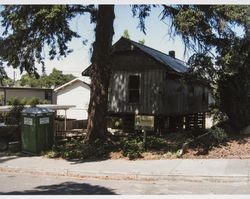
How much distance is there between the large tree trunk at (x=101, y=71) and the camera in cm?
1744

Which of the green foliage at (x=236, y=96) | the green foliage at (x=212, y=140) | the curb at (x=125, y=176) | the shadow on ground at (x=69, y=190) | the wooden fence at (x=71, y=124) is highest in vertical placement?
the green foliage at (x=236, y=96)

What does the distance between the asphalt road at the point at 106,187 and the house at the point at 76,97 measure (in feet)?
98.9

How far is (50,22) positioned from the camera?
1711 cm

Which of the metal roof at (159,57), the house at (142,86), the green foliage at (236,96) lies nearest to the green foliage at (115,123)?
the house at (142,86)

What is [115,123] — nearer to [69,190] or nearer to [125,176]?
[125,176]

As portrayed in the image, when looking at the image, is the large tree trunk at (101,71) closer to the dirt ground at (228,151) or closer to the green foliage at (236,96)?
the dirt ground at (228,151)

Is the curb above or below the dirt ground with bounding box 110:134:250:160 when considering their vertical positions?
below

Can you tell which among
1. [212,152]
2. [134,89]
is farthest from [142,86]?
[212,152]

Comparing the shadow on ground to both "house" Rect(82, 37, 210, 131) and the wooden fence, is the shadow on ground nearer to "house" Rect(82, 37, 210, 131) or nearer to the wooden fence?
"house" Rect(82, 37, 210, 131)

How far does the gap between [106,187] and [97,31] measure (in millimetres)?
8377

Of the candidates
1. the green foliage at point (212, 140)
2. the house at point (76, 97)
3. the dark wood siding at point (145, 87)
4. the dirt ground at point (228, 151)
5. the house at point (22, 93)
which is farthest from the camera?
the house at point (22, 93)

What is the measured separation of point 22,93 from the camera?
5409 centimetres

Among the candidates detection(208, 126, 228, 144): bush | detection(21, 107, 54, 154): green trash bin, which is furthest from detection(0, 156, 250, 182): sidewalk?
detection(208, 126, 228, 144): bush

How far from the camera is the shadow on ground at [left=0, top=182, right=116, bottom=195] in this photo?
396 inches
